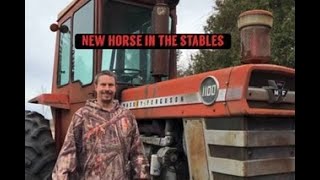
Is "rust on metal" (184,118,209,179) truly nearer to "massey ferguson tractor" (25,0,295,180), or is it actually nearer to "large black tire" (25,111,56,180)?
"massey ferguson tractor" (25,0,295,180)

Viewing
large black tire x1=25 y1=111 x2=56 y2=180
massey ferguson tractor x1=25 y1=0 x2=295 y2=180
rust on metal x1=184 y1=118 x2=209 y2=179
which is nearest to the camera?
massey ferguson tractor x1=25 y1=0 x2=295 y2=180

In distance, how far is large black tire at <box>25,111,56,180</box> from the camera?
5.15 metres

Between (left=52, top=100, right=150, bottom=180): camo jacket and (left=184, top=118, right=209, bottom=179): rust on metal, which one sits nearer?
(left=52, top=100, right=150, bottom=180): camo jacket

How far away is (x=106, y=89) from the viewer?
3.51 m

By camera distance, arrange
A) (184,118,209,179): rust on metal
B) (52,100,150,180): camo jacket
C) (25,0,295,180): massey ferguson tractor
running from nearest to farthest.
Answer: (25,0,295,180): massey ferguson tractor
(52,100,150,180): camo jacket
(184,118,209,179): rust on metal

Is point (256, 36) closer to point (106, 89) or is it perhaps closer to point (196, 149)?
point (196, 149)

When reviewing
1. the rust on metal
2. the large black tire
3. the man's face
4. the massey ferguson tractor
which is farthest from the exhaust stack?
the large black tire

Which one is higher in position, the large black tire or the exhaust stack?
the exhaust stack

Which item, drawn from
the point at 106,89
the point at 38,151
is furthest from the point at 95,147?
the point at 38,151

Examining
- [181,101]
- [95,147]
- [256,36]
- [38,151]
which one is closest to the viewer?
[95,147]

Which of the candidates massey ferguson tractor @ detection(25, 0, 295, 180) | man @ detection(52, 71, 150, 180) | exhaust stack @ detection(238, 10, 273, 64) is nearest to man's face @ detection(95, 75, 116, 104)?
man @ detection(52, 71, 150, 180)

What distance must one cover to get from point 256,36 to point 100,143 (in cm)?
133

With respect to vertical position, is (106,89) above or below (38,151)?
above

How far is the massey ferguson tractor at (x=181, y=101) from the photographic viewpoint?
3.29m
